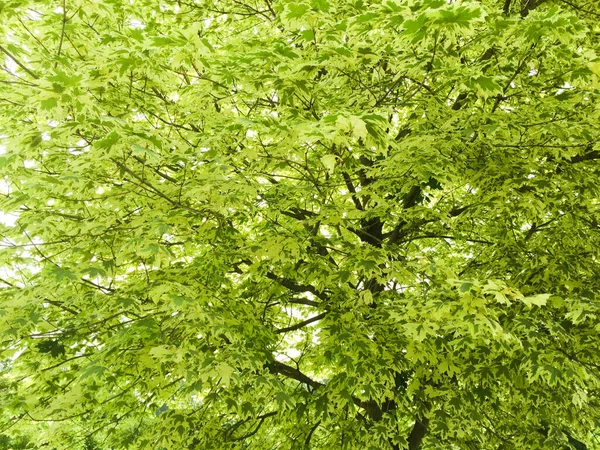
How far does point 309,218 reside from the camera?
15.9ft

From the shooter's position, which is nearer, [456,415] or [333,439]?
[456,415]

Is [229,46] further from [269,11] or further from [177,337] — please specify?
[177,337]

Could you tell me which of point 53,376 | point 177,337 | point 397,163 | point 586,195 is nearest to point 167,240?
point 177,337

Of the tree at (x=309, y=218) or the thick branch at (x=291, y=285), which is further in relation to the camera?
the thick branch at (x=291, y=285)

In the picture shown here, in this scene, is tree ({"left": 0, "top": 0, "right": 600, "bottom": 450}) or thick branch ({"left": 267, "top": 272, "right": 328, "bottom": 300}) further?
thick branch ({"left": 267, "top": 272, "right": 328, "bottom": 300})

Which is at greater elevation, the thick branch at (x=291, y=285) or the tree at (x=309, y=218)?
the tree at (x=309, y=218)

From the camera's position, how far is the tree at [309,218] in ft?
11.5

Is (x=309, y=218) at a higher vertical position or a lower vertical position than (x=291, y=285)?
higher

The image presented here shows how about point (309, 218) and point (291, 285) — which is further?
point (291, 285)

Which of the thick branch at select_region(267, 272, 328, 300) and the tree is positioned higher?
the tree

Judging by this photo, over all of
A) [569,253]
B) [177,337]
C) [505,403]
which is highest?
[177,337]

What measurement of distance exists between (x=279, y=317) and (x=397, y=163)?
4.13 metres

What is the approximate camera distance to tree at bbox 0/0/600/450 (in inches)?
138

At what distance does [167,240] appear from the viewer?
18.5 feet
